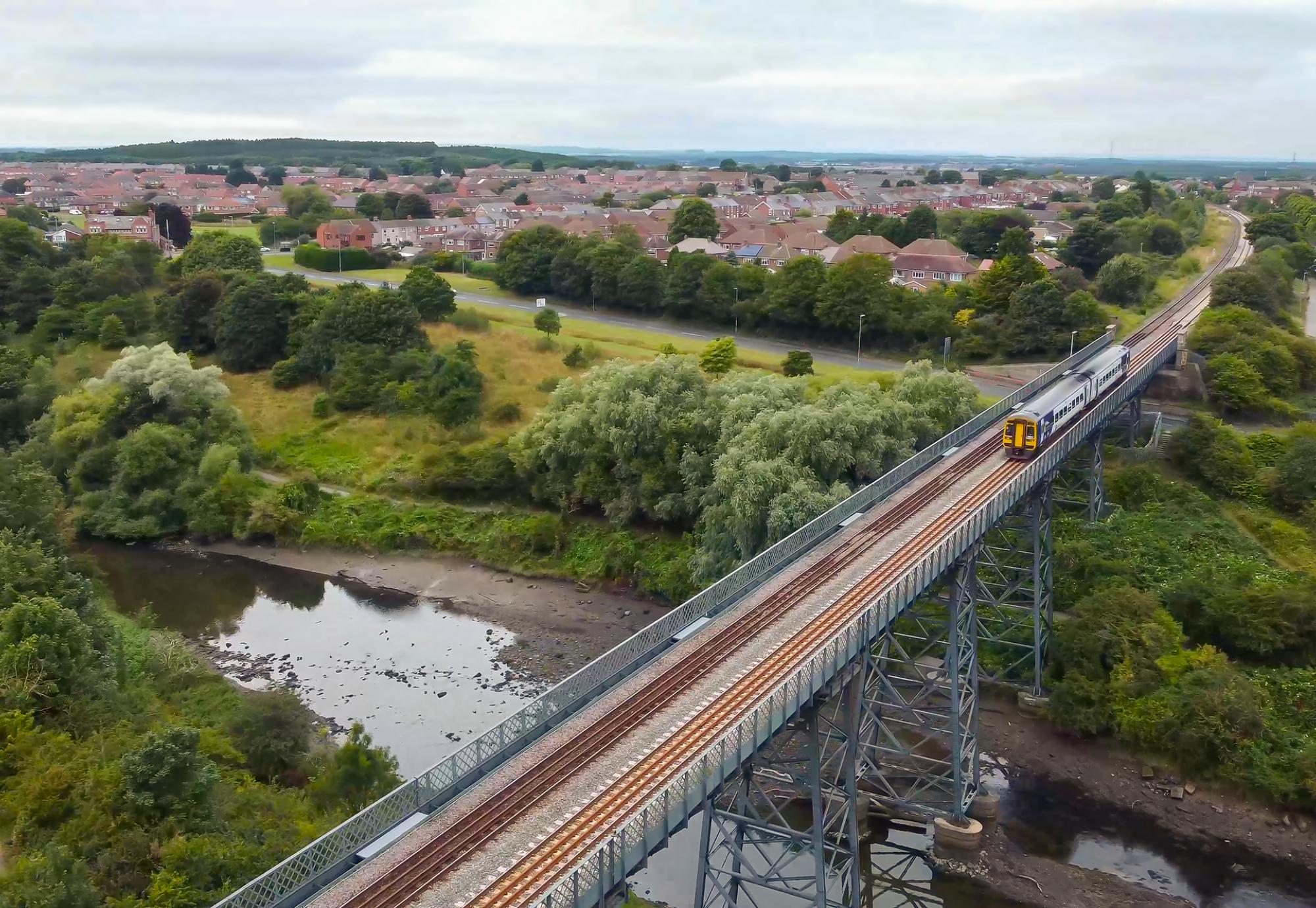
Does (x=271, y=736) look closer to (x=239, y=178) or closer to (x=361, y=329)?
(x=361, y=329)

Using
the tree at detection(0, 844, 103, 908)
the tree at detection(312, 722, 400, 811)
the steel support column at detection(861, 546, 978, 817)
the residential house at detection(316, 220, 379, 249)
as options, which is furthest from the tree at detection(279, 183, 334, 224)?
the tree at detection(0, 844, 103, 908)

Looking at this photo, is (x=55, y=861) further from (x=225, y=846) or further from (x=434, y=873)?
(x=434, y=873)

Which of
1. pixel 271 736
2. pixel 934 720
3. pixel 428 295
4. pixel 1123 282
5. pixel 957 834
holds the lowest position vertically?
pixel 957 834

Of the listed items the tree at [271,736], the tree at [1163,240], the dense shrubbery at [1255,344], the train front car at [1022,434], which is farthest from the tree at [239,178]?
the train front car at [1022,434]

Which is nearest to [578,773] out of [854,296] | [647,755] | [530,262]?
[647,755]

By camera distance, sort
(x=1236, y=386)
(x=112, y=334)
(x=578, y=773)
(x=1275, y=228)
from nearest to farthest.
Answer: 1. (x=578, y=773)
2. (x=1236, y=386)
3. (x=112, y=334)
4. (x=1275, y=228)

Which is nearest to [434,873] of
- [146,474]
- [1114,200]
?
[146,474]
